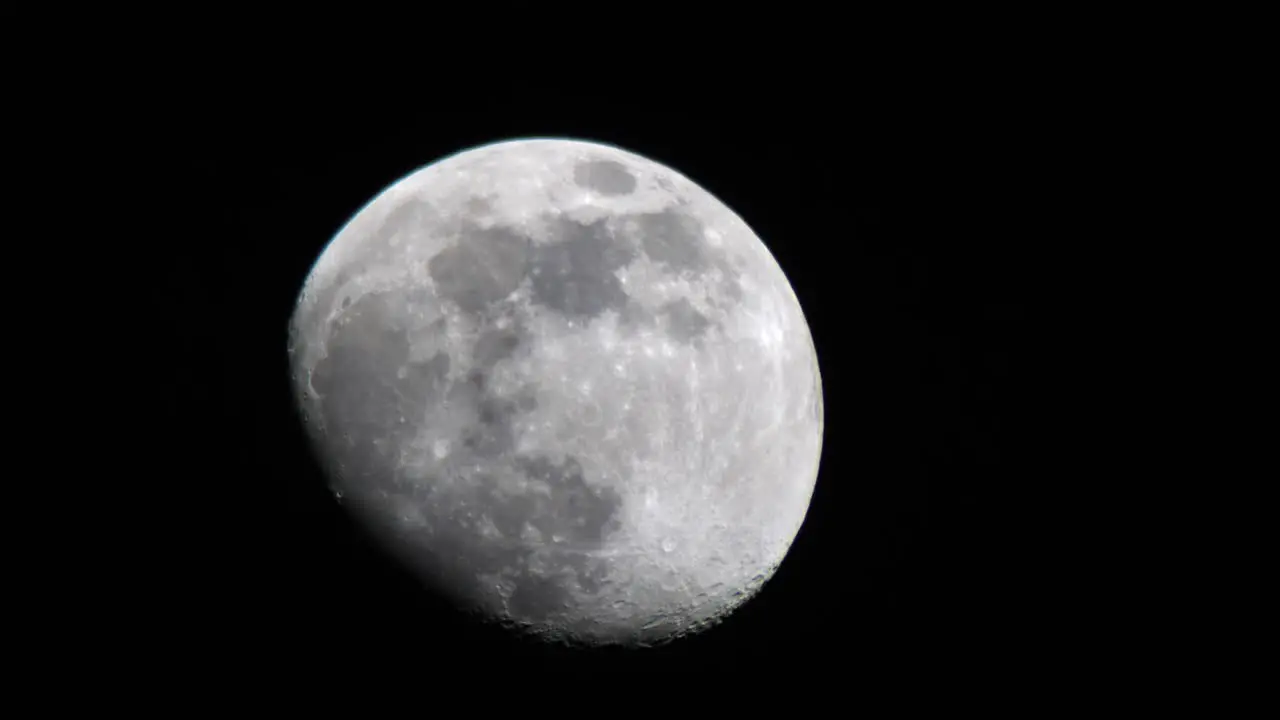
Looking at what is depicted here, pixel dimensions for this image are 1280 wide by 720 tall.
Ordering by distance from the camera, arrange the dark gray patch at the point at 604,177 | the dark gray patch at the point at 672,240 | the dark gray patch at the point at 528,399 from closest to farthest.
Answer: the dark gray patch at the point at 528,399 < the dark gray patch at the point at 672,240 < the dark gray patch at the point at 604,177

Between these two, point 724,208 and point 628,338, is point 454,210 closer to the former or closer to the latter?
point 628,338

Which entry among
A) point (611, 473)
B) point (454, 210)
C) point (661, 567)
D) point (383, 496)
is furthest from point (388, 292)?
point (661, 567)

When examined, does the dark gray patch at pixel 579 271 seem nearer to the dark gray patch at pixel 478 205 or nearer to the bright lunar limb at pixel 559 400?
the bright lunar limb at pixel 559 400

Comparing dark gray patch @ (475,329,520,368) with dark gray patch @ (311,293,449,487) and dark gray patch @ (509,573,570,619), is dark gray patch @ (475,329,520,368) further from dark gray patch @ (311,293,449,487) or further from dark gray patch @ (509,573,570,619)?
dark gray patch @ (509,573,570,619)

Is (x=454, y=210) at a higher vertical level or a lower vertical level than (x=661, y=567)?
higher

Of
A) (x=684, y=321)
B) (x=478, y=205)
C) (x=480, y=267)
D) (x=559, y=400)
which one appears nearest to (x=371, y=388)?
(x=480, y=267)

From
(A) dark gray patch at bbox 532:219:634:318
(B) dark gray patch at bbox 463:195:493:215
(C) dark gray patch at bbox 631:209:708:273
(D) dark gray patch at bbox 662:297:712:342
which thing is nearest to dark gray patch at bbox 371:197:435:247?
(B) dark gray patch at bbox 463:195:493:215

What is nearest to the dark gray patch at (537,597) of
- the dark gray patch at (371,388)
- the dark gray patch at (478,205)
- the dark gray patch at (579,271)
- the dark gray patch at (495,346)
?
the dark gray patch at (371,388)
